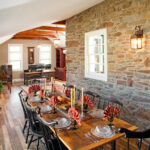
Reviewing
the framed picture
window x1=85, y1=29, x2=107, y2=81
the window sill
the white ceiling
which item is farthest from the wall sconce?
the framed picture

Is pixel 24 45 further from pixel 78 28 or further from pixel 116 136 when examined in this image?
pixel 116 136

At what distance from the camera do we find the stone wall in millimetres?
3242

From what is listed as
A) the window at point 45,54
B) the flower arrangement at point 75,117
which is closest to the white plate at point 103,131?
the flower arrangement at point 75,117

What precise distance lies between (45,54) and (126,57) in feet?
30.4

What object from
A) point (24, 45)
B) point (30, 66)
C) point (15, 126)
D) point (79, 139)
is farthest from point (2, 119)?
point (24, 45)

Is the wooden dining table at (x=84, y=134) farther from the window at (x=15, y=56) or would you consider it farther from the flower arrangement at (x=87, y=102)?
the window at (x=15, y=56)

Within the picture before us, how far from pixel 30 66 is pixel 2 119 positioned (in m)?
6.69

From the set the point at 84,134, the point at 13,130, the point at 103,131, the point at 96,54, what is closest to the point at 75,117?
the point at 84,134

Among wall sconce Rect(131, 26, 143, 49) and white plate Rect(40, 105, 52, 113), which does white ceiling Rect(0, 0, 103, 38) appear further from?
white plate Rect(40, 105, 52, 113)

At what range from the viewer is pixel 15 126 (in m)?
4.02

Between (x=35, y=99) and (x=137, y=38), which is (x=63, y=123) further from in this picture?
(x=137, y=38)

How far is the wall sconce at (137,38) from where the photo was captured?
321cm

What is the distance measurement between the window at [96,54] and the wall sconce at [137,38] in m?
0.90

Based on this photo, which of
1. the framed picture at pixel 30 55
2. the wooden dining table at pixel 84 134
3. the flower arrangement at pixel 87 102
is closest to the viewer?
the wooden dining table at pixel 84 134
